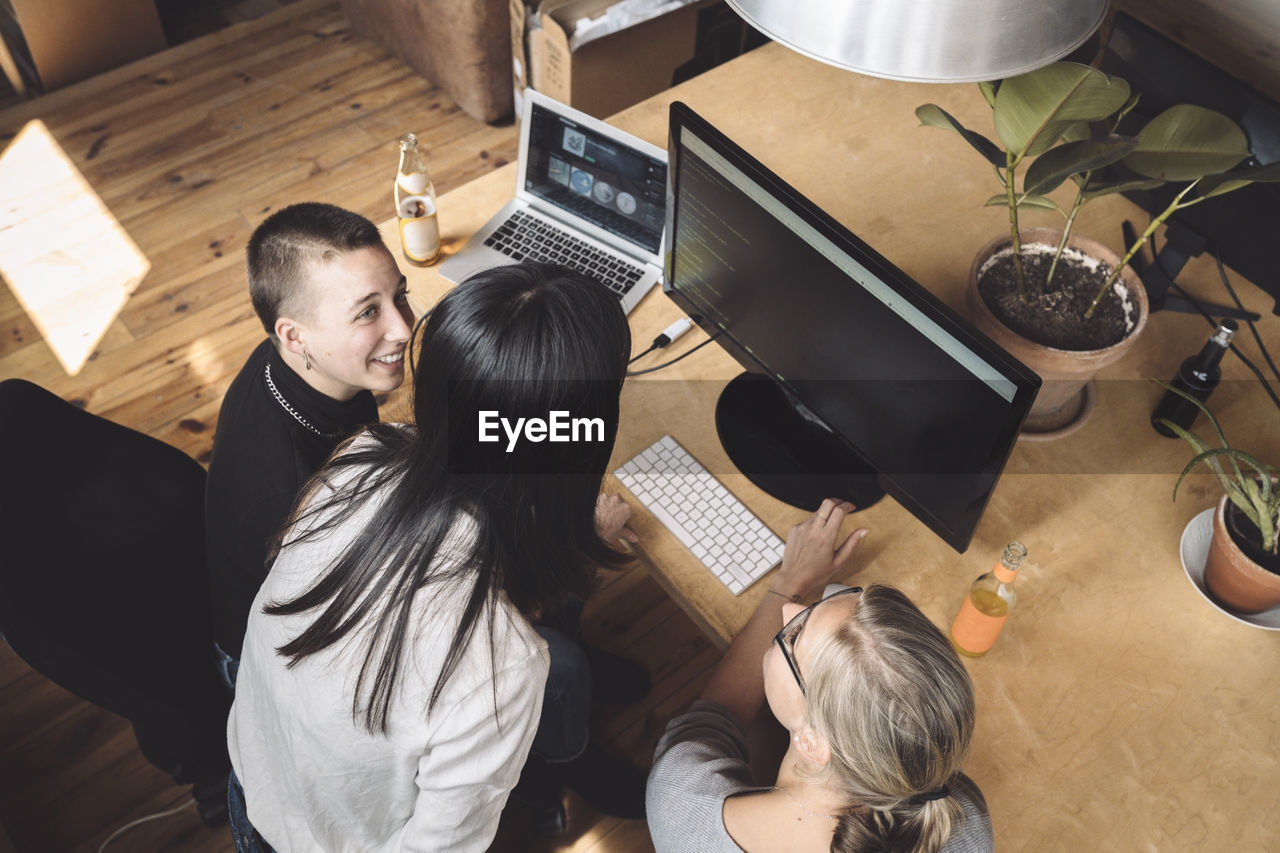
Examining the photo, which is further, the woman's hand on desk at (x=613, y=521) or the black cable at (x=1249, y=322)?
the black cable at (x=1249, y=322)

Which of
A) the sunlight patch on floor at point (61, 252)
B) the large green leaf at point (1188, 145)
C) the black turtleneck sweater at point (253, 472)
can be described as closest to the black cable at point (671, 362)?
the black turtleneck sweater at point (253, 472)

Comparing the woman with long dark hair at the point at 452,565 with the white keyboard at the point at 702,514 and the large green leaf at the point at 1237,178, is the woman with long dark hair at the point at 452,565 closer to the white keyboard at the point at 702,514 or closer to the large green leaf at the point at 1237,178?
the white keyboard at the point at 702,514

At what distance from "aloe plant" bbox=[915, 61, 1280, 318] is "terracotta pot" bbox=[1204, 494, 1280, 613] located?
438mm

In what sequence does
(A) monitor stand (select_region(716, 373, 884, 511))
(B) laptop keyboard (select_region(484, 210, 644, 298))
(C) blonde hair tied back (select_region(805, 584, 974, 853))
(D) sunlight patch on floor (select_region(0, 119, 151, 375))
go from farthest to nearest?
(D) sunlight patch on floor (select_region(0, 119, 151, 375))
(B) laptop keyboard (select_region(484, 210, 644, 298))
(A) monitor stand (select_region(716, 373, 884, 511))
(C) blonde hair tied back (select_region(805, 584, 974, 853))

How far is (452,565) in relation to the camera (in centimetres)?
112

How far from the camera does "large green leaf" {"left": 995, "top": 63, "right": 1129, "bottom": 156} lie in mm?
1082

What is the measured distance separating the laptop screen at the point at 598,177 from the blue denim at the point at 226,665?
94cm

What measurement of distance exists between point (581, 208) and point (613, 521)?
638 mm

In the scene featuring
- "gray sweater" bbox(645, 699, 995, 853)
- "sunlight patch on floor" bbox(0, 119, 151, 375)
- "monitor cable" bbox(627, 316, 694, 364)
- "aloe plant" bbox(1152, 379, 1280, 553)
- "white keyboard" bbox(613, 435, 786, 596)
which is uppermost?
"aloe plant" bbox(1152, 379, 1280, 553)

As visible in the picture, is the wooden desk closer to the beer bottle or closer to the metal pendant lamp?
the beer bottle

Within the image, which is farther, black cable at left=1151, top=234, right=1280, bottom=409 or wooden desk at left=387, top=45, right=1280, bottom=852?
black cable at left=1151, top=234, right=1280, bottom=409

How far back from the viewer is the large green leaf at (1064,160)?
113 centimetres

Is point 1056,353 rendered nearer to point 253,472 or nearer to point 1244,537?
point 1244,537

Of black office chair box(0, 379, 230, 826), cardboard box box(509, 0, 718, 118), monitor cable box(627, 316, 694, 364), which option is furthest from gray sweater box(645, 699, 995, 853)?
cardboard box box(509, 0, 718, 118)
